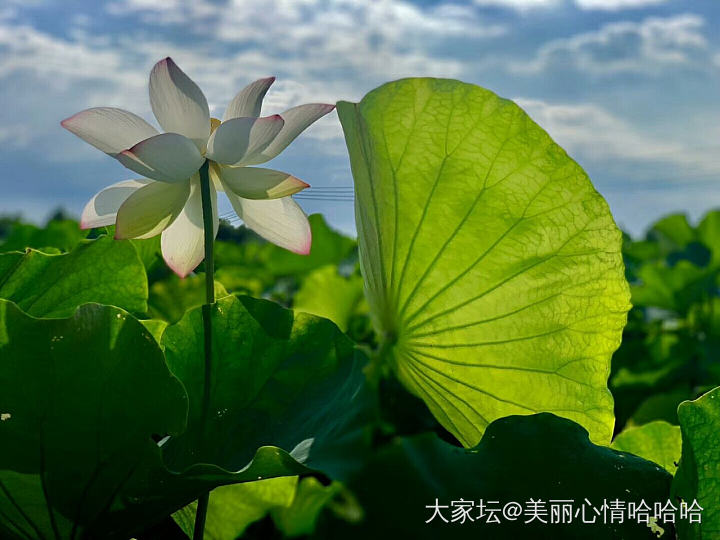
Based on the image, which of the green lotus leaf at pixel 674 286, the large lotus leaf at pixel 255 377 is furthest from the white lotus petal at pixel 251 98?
the green lotus leaf at pixel 674 286

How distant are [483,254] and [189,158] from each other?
175 mm

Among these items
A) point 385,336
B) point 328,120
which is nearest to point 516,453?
point 385,336

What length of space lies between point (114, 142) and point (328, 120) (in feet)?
0.39

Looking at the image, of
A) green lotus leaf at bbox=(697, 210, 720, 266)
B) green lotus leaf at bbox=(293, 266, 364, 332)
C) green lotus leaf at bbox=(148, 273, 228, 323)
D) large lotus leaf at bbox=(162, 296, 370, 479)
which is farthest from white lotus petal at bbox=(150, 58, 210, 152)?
green lotus leaf at bbox=(697, 210, 720, 266)

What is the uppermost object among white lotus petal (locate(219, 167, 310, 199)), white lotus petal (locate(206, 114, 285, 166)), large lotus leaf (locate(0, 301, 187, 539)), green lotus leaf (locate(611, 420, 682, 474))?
white lotus petal (locate(206, 114, 285, 166))

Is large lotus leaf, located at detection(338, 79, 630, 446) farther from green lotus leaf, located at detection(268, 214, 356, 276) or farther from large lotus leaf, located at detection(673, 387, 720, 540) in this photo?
green lotus leaf, located at detection(268, 214, 356, 276)

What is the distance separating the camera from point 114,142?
42 centimetres

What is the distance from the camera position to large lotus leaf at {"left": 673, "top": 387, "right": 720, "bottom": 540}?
0.42 meters

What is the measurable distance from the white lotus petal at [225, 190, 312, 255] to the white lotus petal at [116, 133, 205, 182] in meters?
0.05

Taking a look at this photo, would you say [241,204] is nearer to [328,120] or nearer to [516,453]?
[328,120]

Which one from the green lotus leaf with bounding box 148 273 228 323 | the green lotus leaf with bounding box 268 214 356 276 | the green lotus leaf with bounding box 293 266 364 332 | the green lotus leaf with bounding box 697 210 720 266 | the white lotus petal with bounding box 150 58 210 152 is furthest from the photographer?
the green lotus leaf with bounding box 697 210 720 266

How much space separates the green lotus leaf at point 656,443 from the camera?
1.80 ft

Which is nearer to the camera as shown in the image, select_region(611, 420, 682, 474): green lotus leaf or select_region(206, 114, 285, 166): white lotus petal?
select_region(206, 114, 285, 166): white lotus petal

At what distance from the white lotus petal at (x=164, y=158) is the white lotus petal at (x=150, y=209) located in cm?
2
